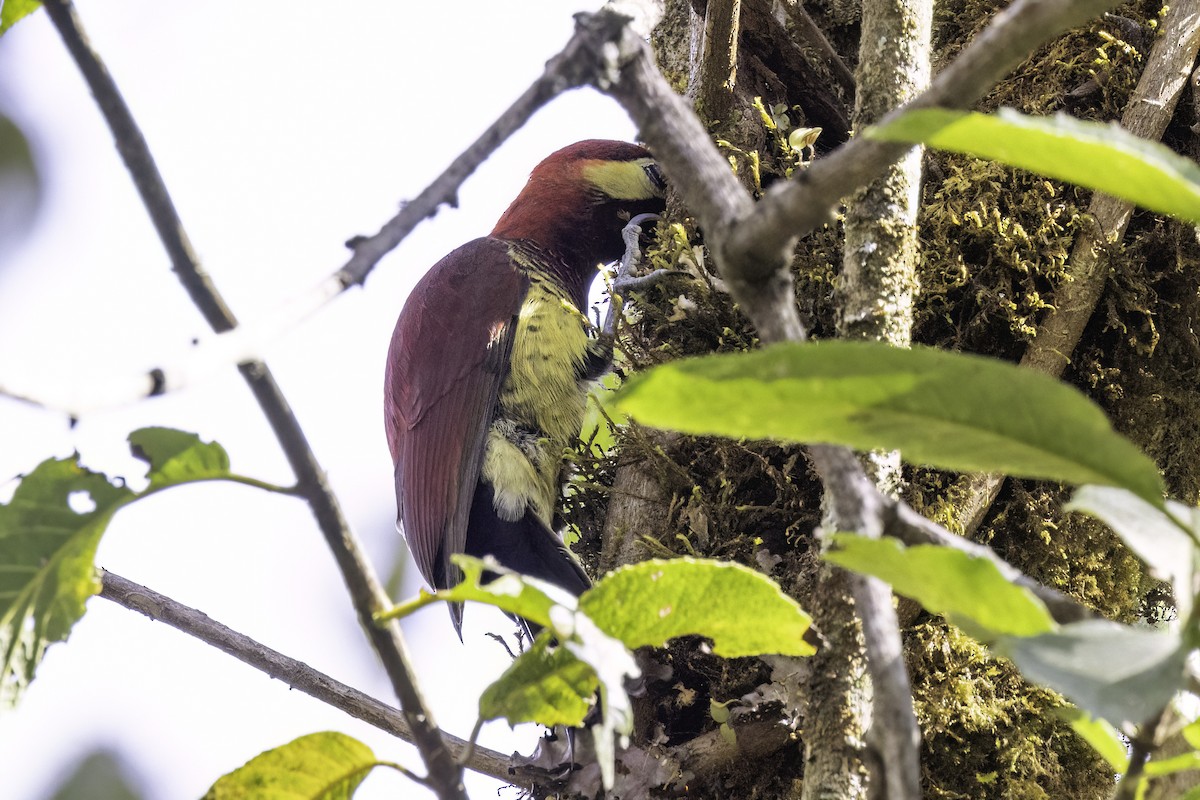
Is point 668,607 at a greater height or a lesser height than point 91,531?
greater

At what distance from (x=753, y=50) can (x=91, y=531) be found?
1.75m

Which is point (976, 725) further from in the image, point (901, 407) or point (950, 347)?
point (901, 407)

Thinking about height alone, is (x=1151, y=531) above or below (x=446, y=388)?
below

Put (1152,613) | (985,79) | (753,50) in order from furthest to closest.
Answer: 1. (753,50)
2. (1152,613)
3. (985,79)

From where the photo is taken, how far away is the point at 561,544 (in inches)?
87.8

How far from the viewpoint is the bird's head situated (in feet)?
9.40

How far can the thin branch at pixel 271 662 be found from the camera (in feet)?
5.16

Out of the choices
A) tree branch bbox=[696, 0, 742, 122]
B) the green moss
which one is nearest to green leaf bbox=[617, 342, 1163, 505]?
the green moss

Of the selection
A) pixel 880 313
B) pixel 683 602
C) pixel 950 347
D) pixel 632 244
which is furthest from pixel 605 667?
pixel 632 244

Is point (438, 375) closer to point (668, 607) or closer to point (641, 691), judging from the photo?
point (641, 691)

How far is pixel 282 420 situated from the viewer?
26.1 inches

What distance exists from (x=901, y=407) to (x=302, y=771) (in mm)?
526

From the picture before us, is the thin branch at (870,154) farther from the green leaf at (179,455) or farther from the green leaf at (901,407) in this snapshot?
the green leaf at (179,455)

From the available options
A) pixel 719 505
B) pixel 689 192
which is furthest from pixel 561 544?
pixel 689 192
